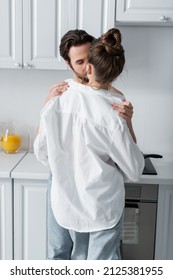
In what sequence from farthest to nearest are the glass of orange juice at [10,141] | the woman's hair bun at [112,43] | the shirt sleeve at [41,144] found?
the glass of orange juice at [10,141], the shirt sleeve at [41,144], the woman's hair bun at [112,43]

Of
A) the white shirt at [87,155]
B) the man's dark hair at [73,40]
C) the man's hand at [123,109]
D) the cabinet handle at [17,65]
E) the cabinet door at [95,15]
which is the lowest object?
the white shirt at [87,155]

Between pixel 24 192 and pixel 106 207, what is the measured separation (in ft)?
2.68

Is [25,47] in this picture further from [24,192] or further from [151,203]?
[151,203]

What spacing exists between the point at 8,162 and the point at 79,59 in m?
0.85

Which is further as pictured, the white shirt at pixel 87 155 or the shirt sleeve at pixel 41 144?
the shirt sleeve at pixel 41 144

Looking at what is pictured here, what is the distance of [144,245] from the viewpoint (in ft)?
7.78

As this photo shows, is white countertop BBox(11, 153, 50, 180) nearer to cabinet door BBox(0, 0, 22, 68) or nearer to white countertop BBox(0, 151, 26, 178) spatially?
white countertop BBox(0, 151, 26, 178)

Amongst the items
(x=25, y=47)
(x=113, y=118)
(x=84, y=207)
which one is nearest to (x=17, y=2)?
(x=25, y=47)

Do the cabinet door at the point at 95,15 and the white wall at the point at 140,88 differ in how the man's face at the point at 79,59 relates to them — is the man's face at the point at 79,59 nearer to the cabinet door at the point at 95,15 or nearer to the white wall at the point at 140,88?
the cabinet door at the point at 95,15

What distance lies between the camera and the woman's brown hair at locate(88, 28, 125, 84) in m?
1.57

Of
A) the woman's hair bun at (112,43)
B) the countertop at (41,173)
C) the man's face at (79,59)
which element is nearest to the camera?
the woman's hair bun at (112,43)

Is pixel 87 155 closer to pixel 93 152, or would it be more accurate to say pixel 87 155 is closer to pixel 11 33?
pixel 93 152

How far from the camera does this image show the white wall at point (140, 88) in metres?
2.72

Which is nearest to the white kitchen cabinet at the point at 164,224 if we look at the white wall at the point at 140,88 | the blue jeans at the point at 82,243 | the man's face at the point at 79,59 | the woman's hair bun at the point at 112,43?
the white wall at the point at 140,88
